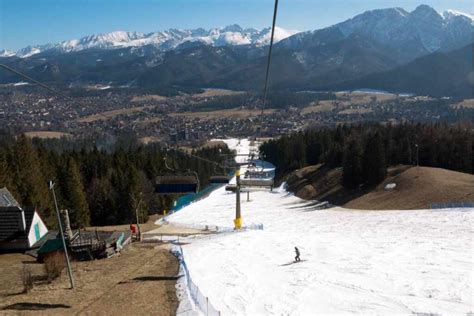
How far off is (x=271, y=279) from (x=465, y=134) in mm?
68786

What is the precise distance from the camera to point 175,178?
139 ft

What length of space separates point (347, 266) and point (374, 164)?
48077 millimetres

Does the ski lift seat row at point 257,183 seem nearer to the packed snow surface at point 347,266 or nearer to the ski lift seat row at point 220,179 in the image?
the ski lift seat row at point 220,179

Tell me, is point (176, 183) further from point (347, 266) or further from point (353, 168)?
point (353, 168)

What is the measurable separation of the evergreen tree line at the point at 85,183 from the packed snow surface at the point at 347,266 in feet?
65.1

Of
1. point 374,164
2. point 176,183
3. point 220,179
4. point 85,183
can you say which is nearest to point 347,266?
point 220,179

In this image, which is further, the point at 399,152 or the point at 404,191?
the point at 399,152

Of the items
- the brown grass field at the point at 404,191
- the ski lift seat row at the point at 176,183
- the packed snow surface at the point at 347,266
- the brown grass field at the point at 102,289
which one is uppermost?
the ski lift seat row at the point at 176,183

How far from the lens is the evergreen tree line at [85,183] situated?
5459 cm

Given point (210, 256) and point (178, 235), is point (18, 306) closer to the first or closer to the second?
point (210, 256)

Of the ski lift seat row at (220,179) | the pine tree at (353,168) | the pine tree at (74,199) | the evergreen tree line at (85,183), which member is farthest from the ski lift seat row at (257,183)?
the pine tree at (353,168)

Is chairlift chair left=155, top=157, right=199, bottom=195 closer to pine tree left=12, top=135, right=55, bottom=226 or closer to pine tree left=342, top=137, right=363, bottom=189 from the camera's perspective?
pine tree left=12, top=135, right=55, bottom=226

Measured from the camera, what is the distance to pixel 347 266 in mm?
28781

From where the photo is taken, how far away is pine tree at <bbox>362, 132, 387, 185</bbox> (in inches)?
2901
